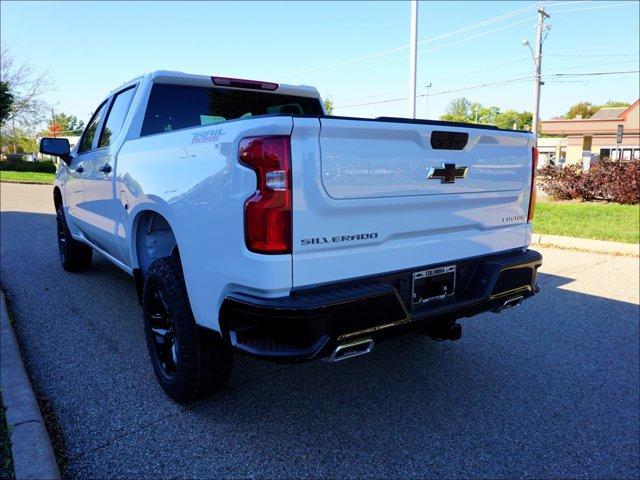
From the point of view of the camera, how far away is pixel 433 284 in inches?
111

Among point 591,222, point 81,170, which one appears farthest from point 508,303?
point 591,222

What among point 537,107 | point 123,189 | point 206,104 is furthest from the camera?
A: point 537,107

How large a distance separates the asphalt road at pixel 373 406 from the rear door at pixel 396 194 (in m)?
0.97

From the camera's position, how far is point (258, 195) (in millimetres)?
2219

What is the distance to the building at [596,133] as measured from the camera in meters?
45.2

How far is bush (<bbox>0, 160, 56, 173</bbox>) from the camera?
121ft

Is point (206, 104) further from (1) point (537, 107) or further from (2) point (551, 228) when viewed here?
(1) point (537, 107)

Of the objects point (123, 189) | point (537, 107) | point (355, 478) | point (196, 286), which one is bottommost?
point (355, 478)

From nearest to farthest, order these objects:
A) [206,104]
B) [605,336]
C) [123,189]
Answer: [123,189] < [206,104] < [605,336]

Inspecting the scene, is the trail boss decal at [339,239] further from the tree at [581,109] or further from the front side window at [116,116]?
the tree at [581,109]

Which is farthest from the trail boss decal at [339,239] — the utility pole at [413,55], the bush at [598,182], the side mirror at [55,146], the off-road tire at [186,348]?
the bush at [598,182]

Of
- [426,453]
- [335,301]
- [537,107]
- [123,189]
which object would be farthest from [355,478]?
[537,107]

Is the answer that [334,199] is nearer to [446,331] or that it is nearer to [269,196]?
[269,196]

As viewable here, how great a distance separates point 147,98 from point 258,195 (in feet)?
6.93
